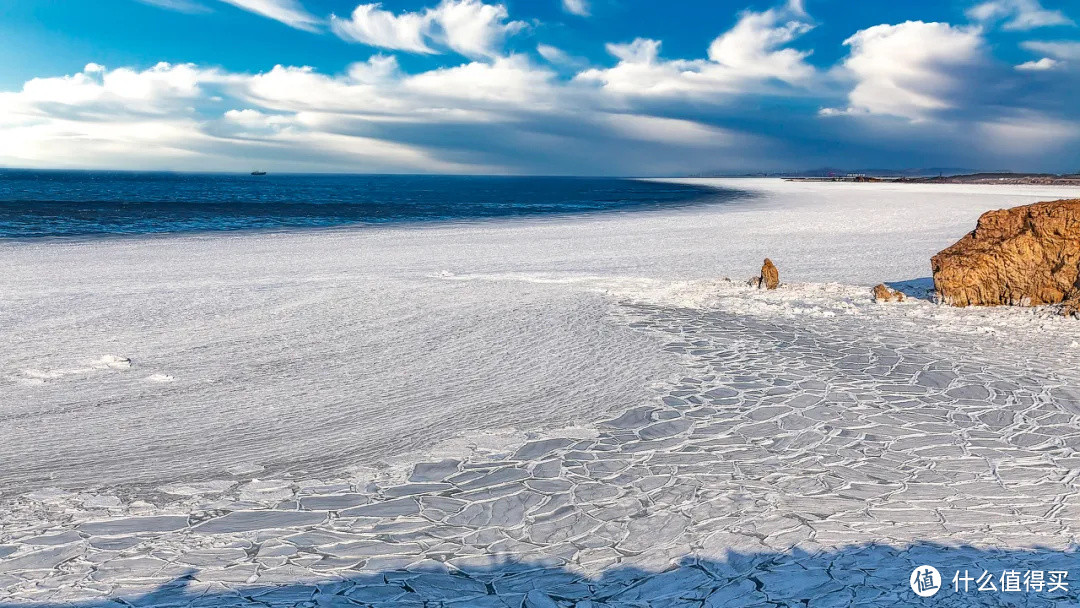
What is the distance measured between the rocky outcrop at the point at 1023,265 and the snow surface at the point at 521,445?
51cm

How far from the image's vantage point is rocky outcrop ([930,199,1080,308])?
391 inches

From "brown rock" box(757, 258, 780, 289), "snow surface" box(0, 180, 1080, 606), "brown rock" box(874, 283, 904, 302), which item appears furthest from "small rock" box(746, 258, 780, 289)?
"brown rock" box(874, 283, 904, 302)

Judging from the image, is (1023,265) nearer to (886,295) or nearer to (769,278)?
(886,295)

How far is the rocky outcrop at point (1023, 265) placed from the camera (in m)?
9.92

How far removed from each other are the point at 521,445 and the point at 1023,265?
26.3ft

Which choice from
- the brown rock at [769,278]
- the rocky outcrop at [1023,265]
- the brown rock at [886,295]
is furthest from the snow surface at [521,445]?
the rocky outcrop at [1023,265]

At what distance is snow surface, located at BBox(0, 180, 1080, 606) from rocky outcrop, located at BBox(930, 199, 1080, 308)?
0.51 m

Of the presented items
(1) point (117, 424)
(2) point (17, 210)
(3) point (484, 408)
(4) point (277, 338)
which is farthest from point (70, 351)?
(2) point (17, 210)

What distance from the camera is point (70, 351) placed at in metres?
7.70

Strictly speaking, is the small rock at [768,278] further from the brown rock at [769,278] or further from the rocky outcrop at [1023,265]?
the rocky outcrop at [1023,265]

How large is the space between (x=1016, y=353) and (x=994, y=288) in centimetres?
275

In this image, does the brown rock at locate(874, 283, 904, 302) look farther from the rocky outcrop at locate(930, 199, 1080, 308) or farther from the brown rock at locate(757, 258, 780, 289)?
the brown rock at locate(757, 258, 780, 289)

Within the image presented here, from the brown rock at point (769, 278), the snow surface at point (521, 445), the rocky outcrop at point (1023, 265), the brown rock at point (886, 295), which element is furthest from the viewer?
the brown rock at point (769, 278)

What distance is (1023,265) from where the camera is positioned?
33.2ft
